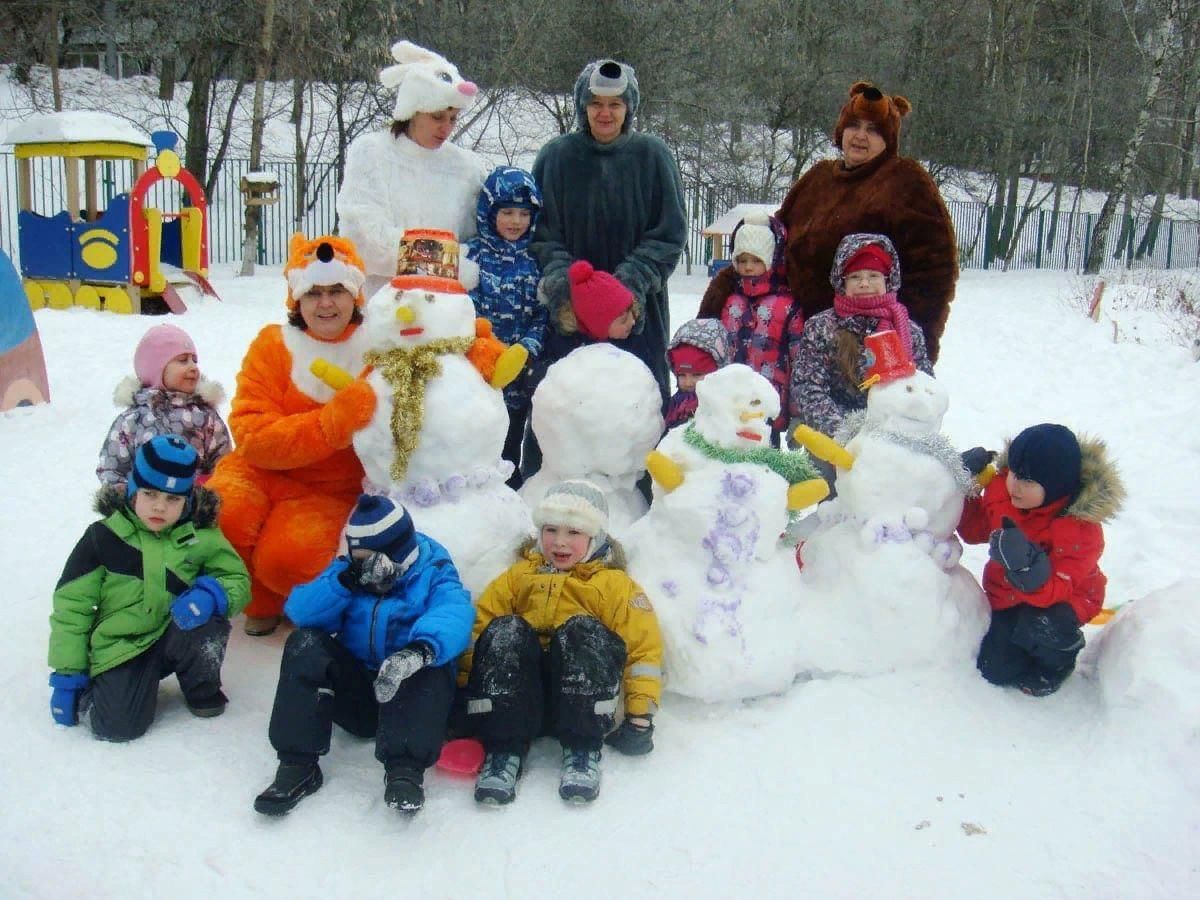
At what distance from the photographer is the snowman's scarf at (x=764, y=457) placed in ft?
10.0

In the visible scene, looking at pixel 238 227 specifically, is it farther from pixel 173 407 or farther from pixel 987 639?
pixel 987 639

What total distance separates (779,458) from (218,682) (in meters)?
1.79

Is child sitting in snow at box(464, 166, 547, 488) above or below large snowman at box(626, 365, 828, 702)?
above

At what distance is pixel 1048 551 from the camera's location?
9.75ft

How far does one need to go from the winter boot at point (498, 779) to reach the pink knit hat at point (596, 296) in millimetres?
1569

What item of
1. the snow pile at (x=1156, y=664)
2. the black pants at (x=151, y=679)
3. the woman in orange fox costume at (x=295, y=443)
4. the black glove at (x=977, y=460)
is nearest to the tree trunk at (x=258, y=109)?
the woman in orange fox costume at (x=295, y=443)

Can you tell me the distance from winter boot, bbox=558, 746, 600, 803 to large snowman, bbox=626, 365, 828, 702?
1.36 feet

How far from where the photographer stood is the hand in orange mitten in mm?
3031

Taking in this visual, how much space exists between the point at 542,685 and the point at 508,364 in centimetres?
104

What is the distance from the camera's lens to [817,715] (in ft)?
9.34

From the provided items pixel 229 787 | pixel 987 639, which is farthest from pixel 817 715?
pixel 229 787

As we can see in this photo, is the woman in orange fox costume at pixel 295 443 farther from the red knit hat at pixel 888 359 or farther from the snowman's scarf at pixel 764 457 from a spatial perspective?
the red knit hat at pixel 888 359

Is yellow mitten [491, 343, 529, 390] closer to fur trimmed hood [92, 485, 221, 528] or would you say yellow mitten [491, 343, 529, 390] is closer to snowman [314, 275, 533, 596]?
snowman [314, 275, 533, 596]

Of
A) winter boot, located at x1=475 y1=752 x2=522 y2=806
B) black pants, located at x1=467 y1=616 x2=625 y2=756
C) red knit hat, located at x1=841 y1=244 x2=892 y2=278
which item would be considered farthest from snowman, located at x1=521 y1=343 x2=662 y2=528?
winter boot, located at x1=475 y1=752 x2=522 y2=806
